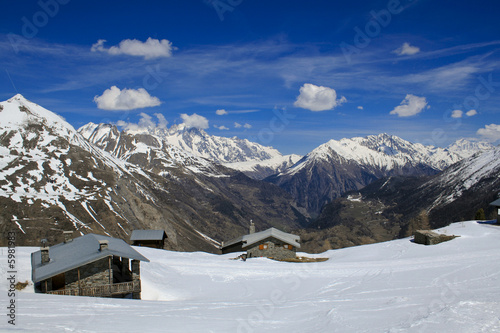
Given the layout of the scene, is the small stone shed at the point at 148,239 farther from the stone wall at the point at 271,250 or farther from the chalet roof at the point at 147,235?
the stone wall at the point at 271,250

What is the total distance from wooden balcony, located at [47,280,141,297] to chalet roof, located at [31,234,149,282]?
1.73 m

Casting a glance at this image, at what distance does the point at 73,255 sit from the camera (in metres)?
33.6

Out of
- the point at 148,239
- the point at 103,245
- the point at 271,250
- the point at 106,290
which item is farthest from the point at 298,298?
the point at 148,239

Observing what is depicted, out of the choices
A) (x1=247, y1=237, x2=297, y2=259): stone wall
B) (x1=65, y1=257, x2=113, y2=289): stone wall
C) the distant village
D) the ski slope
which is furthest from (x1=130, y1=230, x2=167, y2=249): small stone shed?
(x1=65, y1=257, x2=113, y2=289): stone wall

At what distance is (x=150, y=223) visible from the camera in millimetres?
196750

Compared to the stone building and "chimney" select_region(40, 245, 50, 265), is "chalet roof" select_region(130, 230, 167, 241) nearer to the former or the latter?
the stone building

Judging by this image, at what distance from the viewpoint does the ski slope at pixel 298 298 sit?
19.9 meters

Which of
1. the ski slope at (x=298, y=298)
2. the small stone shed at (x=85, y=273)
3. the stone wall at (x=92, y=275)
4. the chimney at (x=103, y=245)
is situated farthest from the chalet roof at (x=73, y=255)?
the ski slope at (x=298, y=298)

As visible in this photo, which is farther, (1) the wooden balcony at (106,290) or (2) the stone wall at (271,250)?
(2) the stone wall at (271,250)

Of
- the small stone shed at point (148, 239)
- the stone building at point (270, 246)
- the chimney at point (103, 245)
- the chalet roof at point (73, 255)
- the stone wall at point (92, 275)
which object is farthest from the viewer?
the small stone shed at point (148, 239)

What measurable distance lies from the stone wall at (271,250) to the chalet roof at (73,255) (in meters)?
24.3

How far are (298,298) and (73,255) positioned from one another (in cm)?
1962

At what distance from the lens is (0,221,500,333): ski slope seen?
19859 mm

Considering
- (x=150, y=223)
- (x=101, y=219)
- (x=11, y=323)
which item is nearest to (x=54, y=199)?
(x=101, y=219)
